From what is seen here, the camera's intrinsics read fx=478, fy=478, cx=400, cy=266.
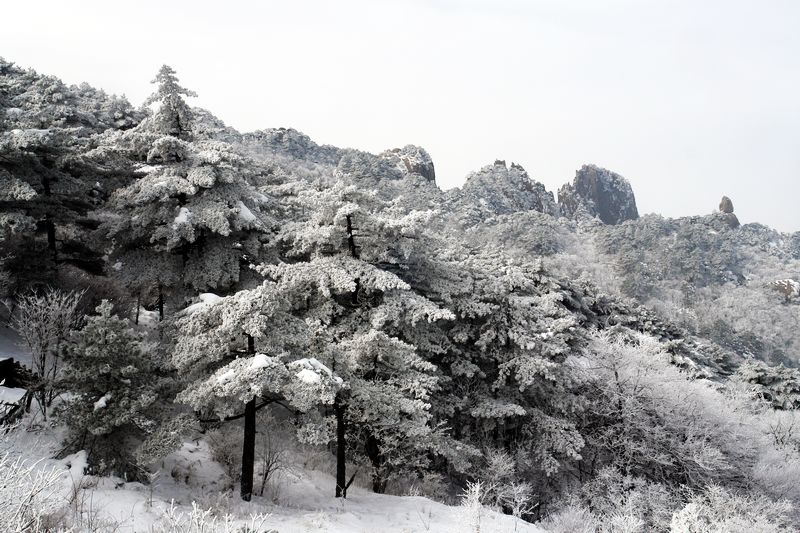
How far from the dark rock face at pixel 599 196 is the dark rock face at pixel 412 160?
5776 centimetres

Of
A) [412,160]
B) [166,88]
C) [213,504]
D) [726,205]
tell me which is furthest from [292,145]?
[726,205]

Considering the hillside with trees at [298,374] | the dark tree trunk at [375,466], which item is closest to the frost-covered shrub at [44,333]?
the hillside with trees at [298,374]

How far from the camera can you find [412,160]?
386ft

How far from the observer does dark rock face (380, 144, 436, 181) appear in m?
116

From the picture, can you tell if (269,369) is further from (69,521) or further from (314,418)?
(69,521)

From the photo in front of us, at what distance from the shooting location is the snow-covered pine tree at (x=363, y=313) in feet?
38.1

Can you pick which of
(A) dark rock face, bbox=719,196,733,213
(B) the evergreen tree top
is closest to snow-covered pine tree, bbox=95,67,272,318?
(B) the evergreen tree top

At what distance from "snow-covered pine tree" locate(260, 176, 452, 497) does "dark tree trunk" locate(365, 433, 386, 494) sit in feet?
0.09

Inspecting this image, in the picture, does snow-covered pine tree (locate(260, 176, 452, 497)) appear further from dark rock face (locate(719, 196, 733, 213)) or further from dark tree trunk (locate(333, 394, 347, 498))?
dark rock face (locate(719, 196, 733, 213))

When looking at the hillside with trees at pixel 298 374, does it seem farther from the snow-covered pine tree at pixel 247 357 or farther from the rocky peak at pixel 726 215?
the rocky peak at pixel 726 215

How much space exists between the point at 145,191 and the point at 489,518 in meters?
12.8

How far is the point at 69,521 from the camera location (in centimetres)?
663

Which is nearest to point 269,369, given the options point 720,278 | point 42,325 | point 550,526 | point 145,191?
point 42,325

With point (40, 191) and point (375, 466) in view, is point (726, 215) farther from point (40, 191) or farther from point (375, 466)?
point (40, 191)
